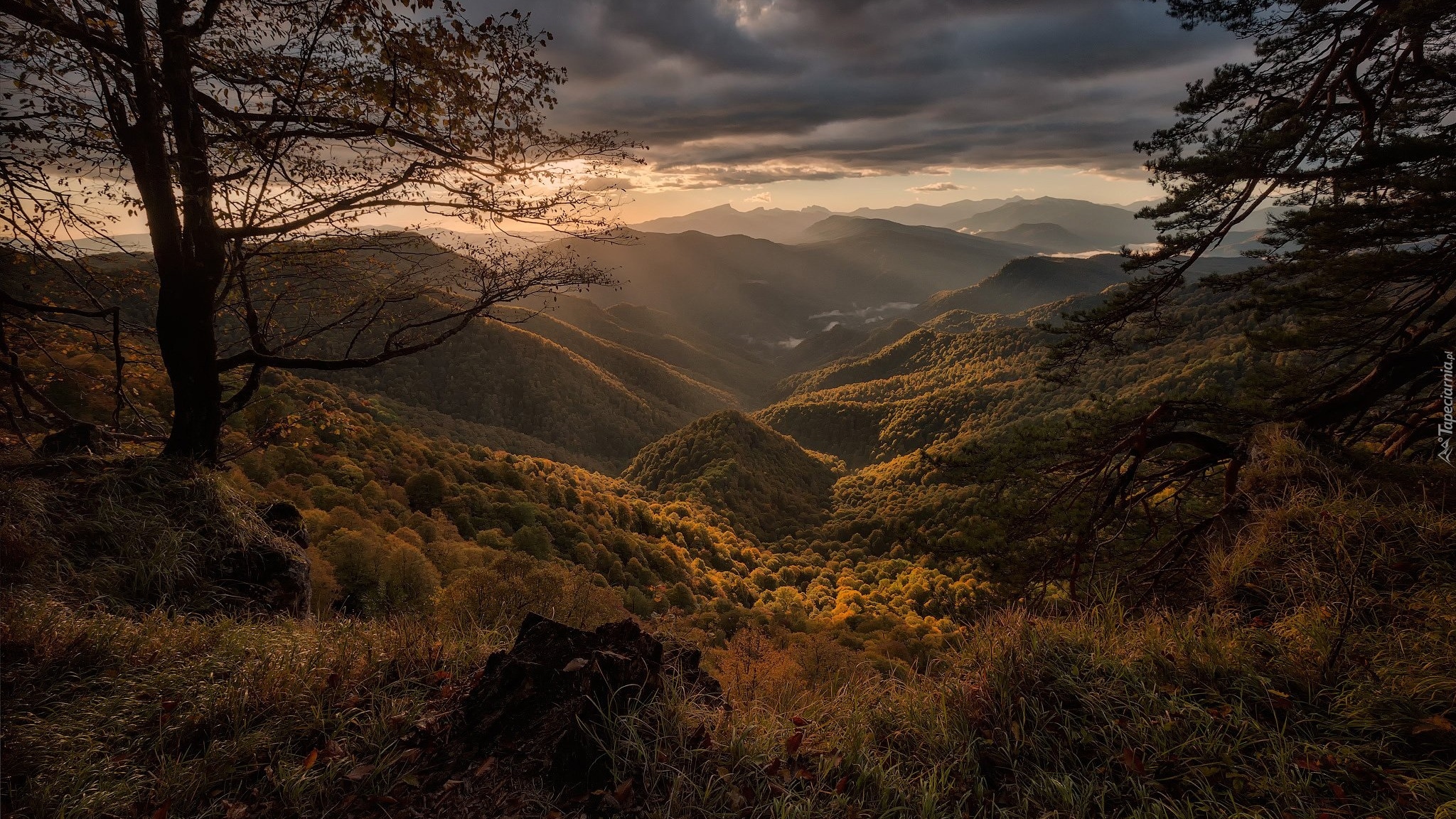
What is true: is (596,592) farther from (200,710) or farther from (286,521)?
(200,710)

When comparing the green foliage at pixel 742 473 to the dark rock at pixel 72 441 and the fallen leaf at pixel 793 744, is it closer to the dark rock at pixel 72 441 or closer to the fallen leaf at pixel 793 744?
the dark rock at pixel 72 441

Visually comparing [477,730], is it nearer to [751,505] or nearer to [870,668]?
[870,668]

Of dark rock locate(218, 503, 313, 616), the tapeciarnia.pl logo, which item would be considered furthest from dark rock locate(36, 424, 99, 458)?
the tapeciarnia.pl logo

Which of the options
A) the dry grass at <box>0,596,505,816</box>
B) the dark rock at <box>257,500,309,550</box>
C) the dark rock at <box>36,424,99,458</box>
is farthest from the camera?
the dark rock at <box>257,500,309,550</box>

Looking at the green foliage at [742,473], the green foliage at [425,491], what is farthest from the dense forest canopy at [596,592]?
the green foliage at [742,473]

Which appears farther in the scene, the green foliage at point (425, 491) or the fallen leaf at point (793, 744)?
the green foliage at point (425, 491)

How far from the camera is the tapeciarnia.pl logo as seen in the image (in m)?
6.36

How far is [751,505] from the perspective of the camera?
55.2m

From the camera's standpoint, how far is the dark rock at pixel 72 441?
236 inches

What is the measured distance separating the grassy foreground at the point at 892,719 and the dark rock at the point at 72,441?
2.87 meters

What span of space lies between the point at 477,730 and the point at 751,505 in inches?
2069

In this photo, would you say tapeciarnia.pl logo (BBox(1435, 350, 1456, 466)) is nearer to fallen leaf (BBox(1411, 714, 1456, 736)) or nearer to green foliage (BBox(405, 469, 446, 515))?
fallen leaf (BBox(1411, 714, 1456, 736))

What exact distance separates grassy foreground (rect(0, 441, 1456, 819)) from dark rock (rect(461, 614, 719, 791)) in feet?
0.59

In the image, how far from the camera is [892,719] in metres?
3.77
